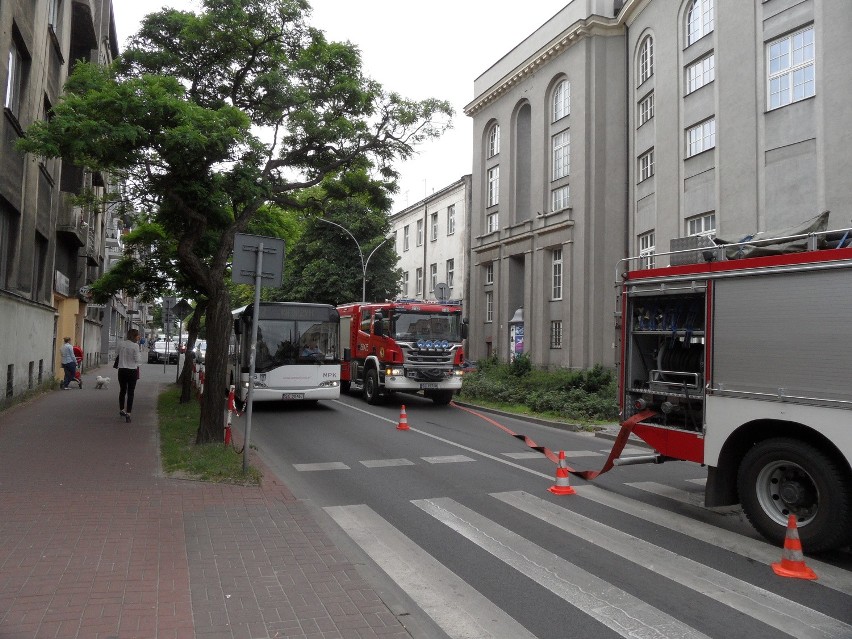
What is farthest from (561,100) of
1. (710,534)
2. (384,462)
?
(710,534)

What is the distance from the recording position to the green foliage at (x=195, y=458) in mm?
8391

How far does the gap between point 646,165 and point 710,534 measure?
821 inches

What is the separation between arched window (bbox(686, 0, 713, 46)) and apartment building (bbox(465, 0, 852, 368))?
0.06 metres

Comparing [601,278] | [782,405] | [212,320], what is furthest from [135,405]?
[601,278]

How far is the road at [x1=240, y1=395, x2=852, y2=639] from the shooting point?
4.50 m

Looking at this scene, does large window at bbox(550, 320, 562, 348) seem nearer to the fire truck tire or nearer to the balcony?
the balcony

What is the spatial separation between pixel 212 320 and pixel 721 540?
7.89m

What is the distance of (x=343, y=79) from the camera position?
12438 mm

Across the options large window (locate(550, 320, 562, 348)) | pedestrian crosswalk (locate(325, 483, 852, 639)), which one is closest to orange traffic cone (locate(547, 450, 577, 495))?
pedestrian crosswalk (locate(325, 483, 852, 639))

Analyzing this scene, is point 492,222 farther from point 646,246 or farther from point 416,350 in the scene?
point 416,350

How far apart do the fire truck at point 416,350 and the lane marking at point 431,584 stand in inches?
455

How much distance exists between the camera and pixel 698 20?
21.9m

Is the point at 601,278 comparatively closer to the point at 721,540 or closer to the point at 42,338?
the point at 42,338

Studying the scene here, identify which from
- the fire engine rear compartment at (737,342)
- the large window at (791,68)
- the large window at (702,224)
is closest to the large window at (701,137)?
the large window at (702,224)
